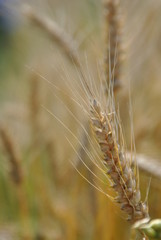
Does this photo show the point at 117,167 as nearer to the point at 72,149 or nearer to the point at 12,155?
the point at 12,155

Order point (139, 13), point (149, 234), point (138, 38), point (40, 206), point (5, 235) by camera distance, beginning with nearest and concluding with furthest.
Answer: point (149, 234) → point (5, 235) → point (40, 206) → point (138, 38) → point (139, 13)

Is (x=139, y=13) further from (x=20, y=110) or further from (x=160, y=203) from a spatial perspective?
(x=160, y=203)

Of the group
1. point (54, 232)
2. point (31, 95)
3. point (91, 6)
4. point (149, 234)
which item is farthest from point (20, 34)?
point (149, 234)

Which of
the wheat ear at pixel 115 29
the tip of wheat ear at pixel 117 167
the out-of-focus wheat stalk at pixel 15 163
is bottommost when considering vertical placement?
the tip of wheat ear at pixel 117 167

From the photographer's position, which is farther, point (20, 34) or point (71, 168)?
point (20, 34)

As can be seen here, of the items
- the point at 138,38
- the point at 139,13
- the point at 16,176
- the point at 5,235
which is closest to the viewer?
the point at 5,235

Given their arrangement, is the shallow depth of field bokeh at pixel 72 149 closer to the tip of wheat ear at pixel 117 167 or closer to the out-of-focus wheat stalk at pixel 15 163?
the out-of-focus wheat stalk at pixel 15 163

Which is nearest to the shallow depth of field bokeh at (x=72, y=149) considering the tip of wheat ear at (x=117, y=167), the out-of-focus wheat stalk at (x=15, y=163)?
the out-of-focus wheat stalk at (x=15, y=163)

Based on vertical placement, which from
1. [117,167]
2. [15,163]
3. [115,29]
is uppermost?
[115,29]

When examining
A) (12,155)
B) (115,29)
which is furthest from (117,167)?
(12,155)
